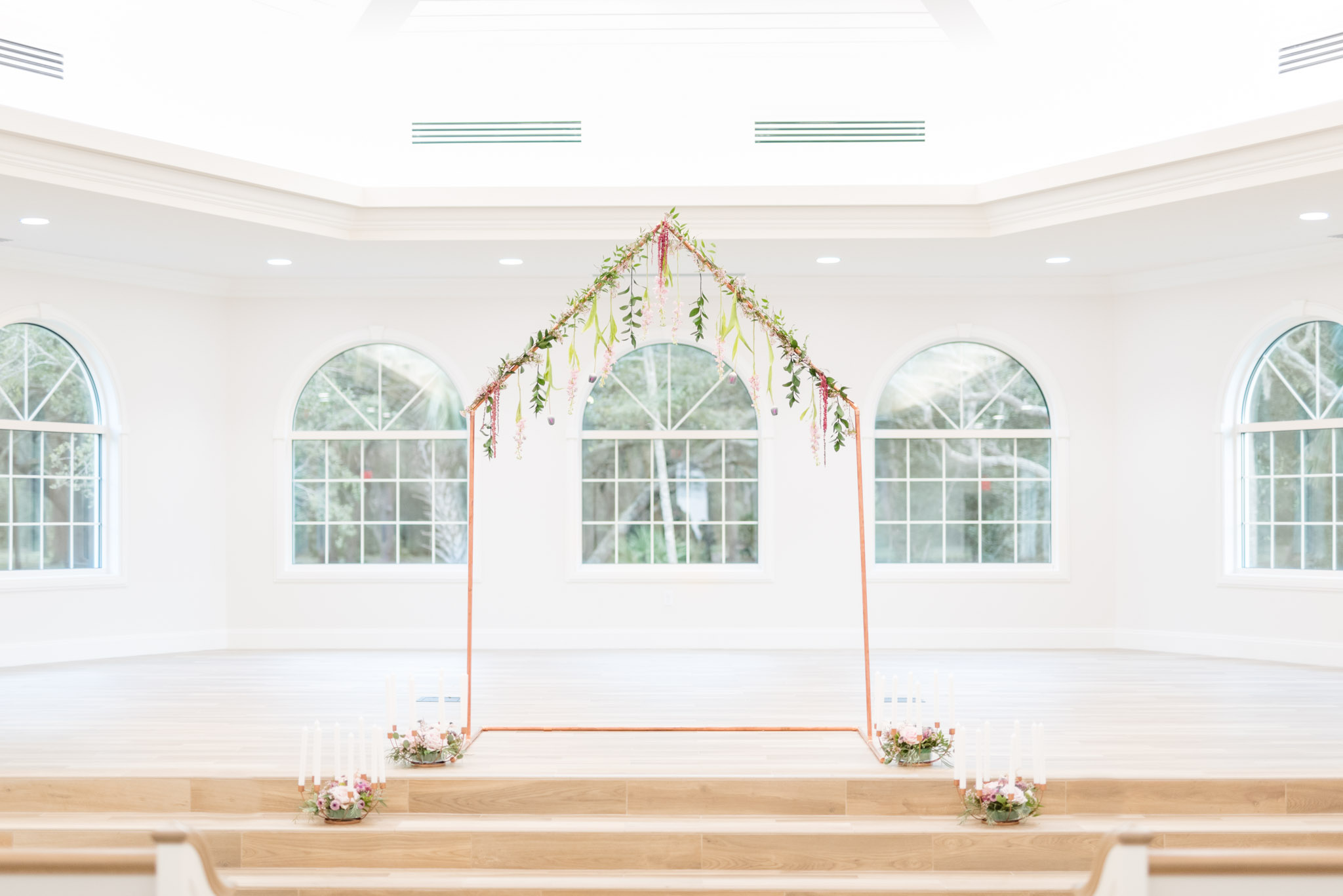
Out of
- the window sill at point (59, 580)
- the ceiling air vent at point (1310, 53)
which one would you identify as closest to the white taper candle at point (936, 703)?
the ceiling air vent at point (1310, 53)

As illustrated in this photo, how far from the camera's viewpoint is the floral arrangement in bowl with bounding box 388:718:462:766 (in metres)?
4.77

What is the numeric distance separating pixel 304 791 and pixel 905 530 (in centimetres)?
533

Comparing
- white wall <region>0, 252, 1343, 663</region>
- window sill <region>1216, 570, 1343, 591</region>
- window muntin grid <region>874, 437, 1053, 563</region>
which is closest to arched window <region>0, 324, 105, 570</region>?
white wall <region>0, 252, 1343, 663</region>

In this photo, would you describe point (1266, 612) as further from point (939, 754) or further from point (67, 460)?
point (67, 460)

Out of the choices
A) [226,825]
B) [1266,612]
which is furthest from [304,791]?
[1266,612]

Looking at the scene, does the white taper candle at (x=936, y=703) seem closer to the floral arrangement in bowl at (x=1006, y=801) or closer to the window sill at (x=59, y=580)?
the floral arrangement in bowl at (x=1006, y=801)

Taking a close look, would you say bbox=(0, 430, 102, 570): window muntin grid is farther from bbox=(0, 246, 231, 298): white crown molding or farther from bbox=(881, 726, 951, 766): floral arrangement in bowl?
bbox=(881, 726, 951, 766): floral arrangement in bowl

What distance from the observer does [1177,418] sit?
317 inches

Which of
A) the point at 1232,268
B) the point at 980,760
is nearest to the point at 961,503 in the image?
the point at 1232,268

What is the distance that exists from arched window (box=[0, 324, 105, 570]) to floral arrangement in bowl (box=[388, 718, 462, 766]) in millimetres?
4374

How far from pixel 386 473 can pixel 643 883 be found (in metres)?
5.19

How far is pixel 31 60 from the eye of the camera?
6.01 m

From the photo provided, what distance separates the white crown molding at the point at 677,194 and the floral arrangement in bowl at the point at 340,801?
11.5 feet

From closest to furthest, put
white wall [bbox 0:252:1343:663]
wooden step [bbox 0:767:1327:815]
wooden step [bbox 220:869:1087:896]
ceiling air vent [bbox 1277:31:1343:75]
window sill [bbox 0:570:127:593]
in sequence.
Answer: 1. wooden step [bbox 220:869:1087:896]
2. wooden step [bbox 0:767:1327:815]
3. ceiling air vent [bbox 1277:31:1343:75]
4. window sill [bbox 0:570:127:593]
5. white wall [bbox 0:252:1343:663]
